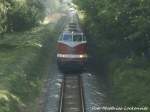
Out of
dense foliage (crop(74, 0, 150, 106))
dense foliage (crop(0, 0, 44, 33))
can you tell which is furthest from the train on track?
dense foliage (crop(0, 0, 44, 33))

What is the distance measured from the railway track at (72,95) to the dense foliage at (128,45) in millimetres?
2091

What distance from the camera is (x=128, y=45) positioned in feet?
89.9

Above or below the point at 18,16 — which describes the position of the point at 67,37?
above

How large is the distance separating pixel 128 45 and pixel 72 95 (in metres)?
5.21

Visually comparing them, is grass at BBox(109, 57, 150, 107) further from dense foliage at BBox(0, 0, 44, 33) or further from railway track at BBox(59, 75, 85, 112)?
dense foliage at BBox(0, 0, 44, 33)

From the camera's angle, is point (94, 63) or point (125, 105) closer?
point (125, 105)

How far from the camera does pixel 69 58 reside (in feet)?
101

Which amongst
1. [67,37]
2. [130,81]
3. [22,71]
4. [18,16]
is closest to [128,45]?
[130,81]

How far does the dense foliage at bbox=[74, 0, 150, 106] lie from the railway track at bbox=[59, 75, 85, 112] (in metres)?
2.09

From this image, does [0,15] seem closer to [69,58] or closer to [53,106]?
[69,58]

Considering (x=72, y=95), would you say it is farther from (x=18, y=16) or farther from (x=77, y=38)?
(x=18, y=16)

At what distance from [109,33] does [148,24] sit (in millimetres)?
5828

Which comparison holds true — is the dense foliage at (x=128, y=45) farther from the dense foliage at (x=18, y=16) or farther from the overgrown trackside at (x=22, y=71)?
the dense foliage at (x=18, y=16)

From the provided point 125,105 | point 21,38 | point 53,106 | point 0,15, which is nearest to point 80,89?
point 53,106
